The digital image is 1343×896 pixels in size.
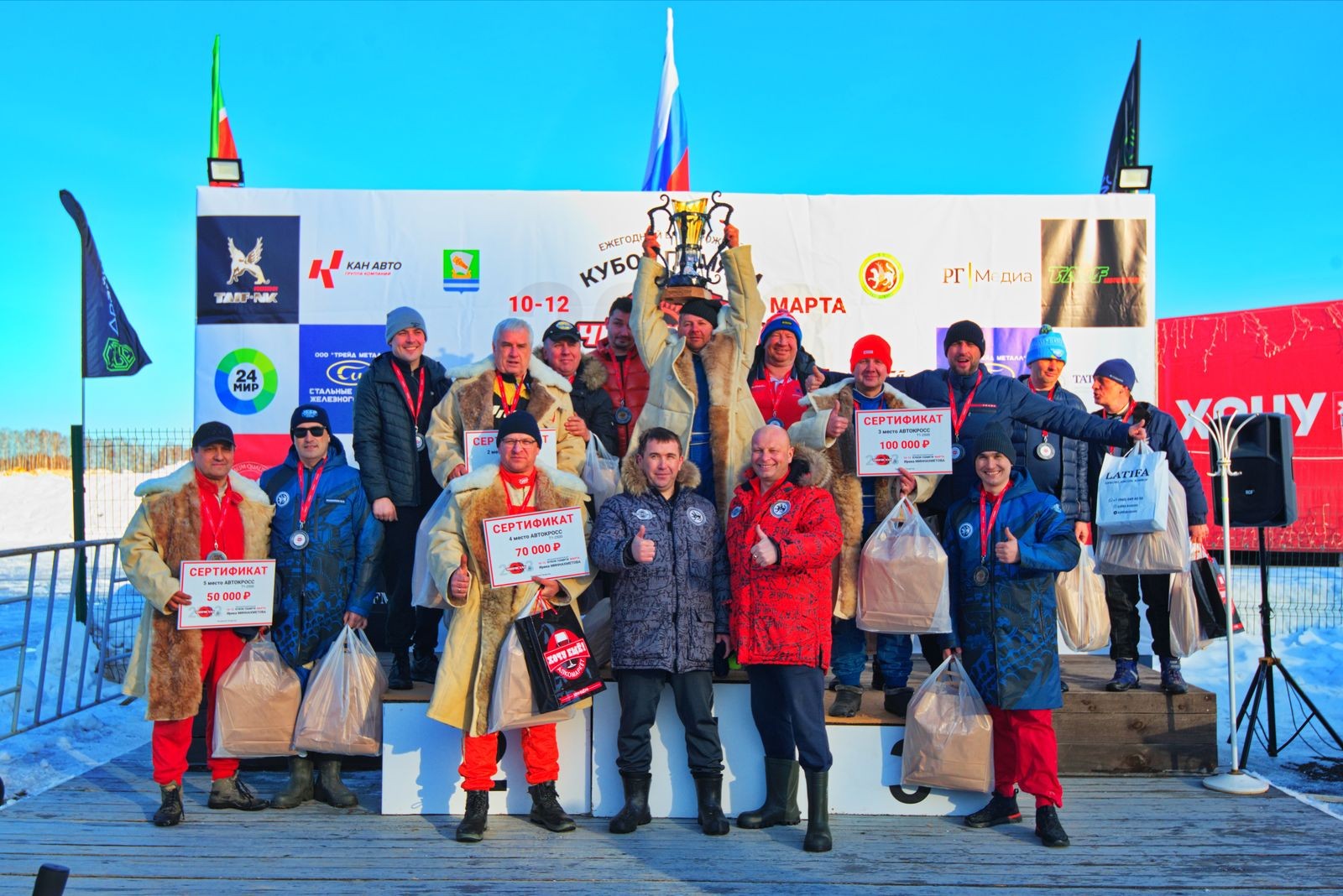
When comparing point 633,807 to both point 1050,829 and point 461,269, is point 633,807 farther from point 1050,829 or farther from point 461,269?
point 461,269

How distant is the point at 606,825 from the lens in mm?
4473

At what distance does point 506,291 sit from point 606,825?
13.3ft

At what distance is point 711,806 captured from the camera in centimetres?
434

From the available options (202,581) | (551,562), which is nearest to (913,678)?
(551,562)

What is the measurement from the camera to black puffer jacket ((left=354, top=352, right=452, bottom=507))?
16.6 ft

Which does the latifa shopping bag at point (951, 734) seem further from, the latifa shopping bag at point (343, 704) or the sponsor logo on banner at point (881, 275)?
the sponsor logo on banner at point (881, 275)

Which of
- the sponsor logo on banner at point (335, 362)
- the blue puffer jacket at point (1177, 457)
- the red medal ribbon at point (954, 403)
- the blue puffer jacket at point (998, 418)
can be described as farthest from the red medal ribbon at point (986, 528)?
the sponsor logo on banner at point (335, 362)

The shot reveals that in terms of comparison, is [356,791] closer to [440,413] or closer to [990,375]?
[440,413]

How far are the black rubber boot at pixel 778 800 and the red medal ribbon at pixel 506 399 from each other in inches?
83.8

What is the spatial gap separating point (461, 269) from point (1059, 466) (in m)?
4.33

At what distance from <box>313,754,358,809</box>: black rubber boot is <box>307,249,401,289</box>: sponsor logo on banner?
3.65m

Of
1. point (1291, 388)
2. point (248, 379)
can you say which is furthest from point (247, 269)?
point (1291, 388)

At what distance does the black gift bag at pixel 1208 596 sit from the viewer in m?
5.20

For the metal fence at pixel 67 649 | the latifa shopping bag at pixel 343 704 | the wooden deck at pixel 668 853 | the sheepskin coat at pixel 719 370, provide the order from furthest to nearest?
the metal fence at pixel 67 649 → the sheepskin coat at pixel 719 370 → the latifa shopping bag at pixel 343 704 → the wooden deck at pixel 668 853
